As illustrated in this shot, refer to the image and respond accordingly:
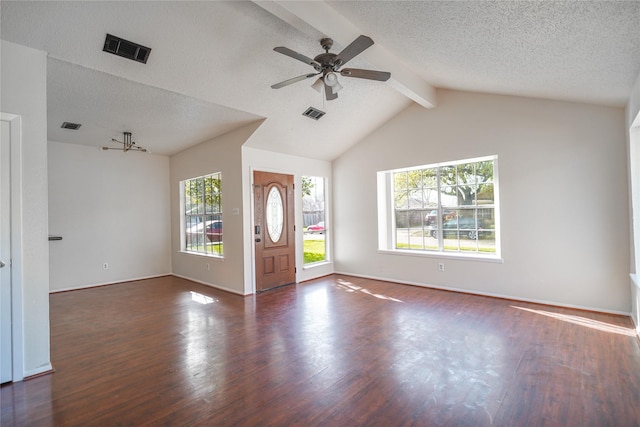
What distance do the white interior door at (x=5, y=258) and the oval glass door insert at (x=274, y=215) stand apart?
3.34 meters

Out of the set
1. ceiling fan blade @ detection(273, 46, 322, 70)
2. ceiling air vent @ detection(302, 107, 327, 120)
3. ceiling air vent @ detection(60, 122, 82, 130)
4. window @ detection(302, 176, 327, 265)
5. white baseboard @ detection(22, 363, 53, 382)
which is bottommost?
white baseboard @ detection(22, 363, 53, 382)

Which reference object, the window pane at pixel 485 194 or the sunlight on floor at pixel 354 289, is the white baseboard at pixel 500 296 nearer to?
the sunlight on floor at pixel 354 289

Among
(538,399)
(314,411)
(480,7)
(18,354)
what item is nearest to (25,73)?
(18,354)

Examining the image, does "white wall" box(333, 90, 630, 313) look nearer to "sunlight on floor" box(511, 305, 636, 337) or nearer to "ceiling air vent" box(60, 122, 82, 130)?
"sunlight on floor" box(511, 305, 636, 337)

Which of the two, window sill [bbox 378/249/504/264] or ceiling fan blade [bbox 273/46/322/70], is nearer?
ceiling fan blade [bbox 273/46/322/70]

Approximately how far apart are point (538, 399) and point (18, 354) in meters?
3.98

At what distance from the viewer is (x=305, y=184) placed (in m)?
6.23

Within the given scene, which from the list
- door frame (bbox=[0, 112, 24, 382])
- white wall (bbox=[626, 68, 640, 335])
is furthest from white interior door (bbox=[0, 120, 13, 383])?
white wall (bbox=[626, 68, 640, 335])

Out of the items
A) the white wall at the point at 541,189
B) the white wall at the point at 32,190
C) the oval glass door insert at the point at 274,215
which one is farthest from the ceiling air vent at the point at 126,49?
the white wall at the point at 541,189

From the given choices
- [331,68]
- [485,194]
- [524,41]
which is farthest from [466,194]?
[331,68]

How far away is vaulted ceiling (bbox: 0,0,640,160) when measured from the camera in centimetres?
237

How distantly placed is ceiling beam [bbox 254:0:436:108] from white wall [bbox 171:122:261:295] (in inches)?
81.9

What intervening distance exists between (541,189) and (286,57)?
3677 mm

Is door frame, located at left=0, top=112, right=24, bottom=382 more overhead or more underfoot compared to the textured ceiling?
more underfoot
